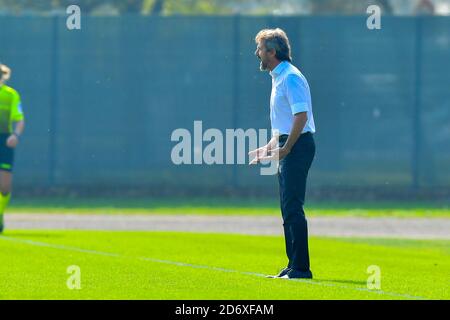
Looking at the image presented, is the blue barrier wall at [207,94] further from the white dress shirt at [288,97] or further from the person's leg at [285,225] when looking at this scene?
the white dress shirt at [288,97]

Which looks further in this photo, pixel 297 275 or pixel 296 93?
pixel 297 275

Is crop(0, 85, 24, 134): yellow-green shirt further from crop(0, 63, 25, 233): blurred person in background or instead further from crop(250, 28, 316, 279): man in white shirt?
crop(250, 28, 316, 279): man in white shirt

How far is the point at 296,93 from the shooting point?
36.7 ft

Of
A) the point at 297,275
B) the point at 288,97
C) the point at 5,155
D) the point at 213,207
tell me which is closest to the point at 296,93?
the point at 288,97

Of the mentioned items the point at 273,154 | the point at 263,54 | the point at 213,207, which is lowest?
the point at 213,207

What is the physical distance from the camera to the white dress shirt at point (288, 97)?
11.2 meters

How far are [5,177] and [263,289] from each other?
25.4 ft

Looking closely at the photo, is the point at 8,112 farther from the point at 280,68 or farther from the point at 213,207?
the point at 280,68

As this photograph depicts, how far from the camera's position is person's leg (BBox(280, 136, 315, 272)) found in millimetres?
11281

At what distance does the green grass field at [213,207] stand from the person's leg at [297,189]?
33.2 feet

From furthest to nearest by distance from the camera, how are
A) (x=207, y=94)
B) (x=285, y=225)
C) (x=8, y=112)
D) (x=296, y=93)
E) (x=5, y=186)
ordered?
(x=207, y=94)
(x=8, y=112)
(x=5, y=186)
(x=285, y=225)
(x=296, y=93)

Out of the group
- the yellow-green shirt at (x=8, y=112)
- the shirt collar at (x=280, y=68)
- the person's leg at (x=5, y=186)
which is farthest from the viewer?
the yellow-green shirt at (x=8, y=112)

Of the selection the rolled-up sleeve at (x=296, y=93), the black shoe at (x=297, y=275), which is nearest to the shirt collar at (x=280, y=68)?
the rolled-up sleeve at (x=296, y=93)

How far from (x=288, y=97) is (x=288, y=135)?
31 centimetres
